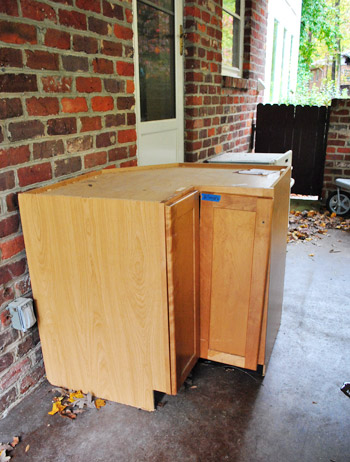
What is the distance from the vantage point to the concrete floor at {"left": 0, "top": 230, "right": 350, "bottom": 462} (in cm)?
151

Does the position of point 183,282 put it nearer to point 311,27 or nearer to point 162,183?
point 162,183

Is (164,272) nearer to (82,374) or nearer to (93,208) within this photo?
(93,208)

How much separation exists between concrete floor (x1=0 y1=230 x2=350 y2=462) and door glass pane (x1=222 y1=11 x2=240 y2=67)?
3.43 m

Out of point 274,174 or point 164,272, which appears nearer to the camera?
point 164,272

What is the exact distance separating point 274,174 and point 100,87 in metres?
1.02

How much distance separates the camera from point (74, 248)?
1.55 meters

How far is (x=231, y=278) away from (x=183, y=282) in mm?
253

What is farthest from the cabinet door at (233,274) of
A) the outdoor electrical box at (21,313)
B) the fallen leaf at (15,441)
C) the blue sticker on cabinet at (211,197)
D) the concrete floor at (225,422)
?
the fallen leaf at (15,441)

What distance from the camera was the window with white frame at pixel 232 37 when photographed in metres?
4.19

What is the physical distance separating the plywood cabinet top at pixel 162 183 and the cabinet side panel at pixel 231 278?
0.14 metres

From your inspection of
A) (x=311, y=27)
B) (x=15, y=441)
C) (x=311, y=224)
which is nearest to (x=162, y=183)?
(x=15, y=441)

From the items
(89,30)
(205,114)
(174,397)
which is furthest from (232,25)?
(174,397)

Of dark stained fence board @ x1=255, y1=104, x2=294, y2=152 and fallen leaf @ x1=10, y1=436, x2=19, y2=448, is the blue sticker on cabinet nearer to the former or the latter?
fallen leaf @ x1=10, y1=436, x2=19, y2=448

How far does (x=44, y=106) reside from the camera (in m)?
1.69
